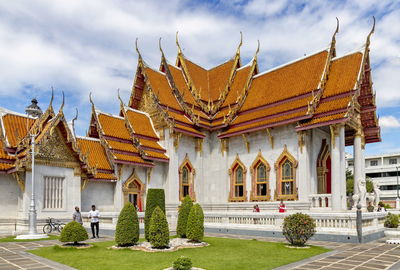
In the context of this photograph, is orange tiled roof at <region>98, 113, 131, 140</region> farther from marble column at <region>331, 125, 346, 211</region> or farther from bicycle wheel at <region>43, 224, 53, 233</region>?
marble column at <region>331, 125, 346, 211</region>

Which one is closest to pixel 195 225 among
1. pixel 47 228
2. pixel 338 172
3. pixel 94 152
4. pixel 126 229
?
pixel 126 229

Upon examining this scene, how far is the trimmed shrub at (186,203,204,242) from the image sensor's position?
502 inches

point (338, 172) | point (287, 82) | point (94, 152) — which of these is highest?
point (287, 82)

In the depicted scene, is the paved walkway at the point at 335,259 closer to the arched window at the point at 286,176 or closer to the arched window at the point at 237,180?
the arched window at the point at 286,176

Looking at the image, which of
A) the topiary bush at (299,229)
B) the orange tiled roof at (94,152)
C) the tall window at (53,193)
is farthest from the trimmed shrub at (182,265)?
the orange tiled roof at (94,152)

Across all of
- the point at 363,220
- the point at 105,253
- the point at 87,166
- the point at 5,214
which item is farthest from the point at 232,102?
the point at 105,253

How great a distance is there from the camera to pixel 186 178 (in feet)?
83.9

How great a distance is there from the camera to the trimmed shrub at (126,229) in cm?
1195

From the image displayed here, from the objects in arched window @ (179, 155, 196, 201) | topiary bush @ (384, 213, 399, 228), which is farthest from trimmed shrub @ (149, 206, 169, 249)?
arched window @ (179, 155, 196, 201)

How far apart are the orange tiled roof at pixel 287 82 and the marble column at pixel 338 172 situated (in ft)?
12.4

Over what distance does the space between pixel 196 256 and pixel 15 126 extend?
45.1 feet

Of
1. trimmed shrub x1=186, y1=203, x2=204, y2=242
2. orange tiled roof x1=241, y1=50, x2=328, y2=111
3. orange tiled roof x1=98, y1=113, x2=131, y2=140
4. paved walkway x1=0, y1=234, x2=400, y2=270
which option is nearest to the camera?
paved walkway x1=0, y1=234, x2=400, y2=270

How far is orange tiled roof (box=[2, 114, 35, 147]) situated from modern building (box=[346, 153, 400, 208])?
214 ft

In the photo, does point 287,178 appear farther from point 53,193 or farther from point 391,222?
point 53,193
